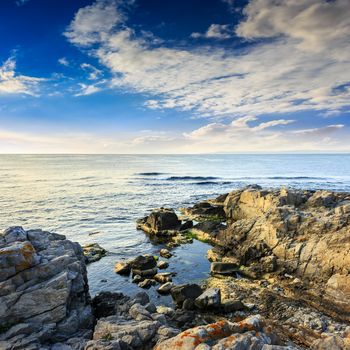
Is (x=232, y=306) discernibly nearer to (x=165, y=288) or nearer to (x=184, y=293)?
(x=184, y=293)

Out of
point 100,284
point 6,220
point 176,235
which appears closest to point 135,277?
point 100,284

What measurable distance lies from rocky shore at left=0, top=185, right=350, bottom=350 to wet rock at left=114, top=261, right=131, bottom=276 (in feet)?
0.31

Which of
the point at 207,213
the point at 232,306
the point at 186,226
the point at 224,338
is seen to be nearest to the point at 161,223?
the point at 186,226

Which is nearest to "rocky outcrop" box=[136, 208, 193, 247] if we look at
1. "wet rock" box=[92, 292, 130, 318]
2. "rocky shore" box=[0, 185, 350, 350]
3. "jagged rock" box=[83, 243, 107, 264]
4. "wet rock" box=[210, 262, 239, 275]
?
"rocky shore" box=[0, 185, 350, 350]

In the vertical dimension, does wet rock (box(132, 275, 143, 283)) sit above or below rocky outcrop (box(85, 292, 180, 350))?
below

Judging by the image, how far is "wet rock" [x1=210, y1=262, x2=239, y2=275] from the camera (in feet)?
85.1

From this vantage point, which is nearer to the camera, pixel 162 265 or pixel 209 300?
pixel 209 300

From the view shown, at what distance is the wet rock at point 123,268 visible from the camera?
26688mm

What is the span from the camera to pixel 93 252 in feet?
104

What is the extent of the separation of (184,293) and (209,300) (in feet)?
7.10

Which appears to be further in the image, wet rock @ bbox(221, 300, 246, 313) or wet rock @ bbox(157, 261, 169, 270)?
wet rock @ bbox(157, 261, 169, 270)

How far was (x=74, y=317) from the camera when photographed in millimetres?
15109

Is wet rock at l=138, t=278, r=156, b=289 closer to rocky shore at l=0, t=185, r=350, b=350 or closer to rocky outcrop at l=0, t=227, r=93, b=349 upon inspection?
rocky shore at l=0, t=185, r=350, b=350

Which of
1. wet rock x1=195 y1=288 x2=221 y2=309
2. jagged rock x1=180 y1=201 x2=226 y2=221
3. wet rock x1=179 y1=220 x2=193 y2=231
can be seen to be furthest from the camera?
jagged rock x1=180 y1=201 x2=226 y2=221
